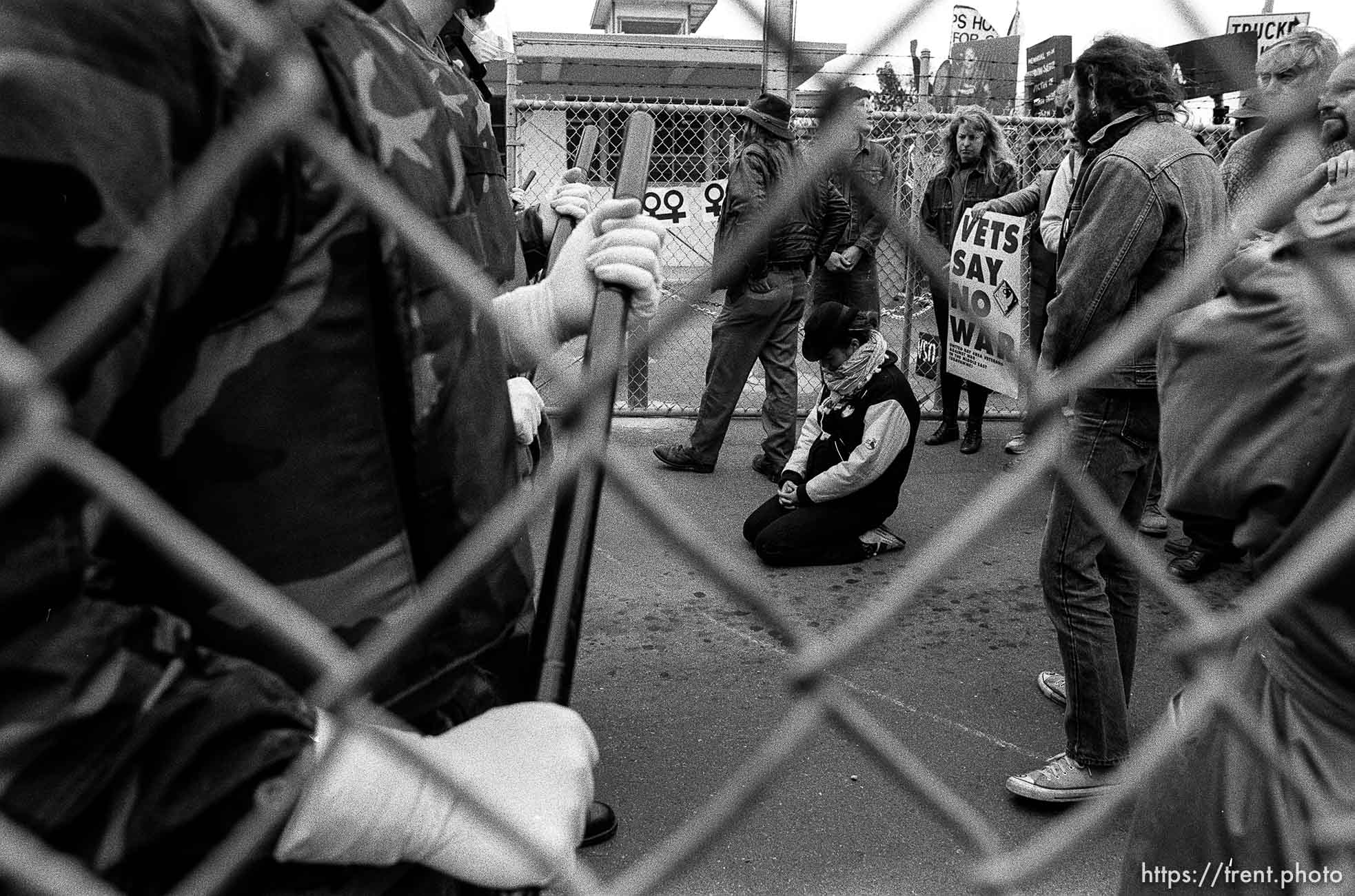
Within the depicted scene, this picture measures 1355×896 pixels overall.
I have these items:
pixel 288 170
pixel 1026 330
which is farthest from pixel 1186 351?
pixel 1026 330

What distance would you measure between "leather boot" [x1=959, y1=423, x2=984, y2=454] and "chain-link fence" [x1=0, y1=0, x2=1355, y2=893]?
599 centimetres

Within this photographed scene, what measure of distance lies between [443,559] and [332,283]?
32 centimetres

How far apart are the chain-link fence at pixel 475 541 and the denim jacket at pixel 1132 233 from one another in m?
2.23

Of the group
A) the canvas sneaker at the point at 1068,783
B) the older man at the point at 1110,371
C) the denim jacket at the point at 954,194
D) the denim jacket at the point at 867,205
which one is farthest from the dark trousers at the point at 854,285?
the canvas sneaker at the point at 1068,783

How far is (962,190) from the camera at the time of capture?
6688mm

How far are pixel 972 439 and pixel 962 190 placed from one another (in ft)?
4.84

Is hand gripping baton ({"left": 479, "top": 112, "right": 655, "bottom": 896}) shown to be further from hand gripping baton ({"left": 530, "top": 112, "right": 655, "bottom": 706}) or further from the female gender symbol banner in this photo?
the female gender symbol banner

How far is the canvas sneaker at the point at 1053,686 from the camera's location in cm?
370

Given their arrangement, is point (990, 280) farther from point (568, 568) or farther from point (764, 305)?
point (568, 568)

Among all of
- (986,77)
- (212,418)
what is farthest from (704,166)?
(212,418)

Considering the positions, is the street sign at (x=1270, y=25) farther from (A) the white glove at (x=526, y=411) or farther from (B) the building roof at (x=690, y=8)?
(A) the white glove at (x=526, y=411)

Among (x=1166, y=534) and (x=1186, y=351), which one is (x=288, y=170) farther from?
(x=1166, y=534)

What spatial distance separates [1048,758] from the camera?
337 cm

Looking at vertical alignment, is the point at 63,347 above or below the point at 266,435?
above
